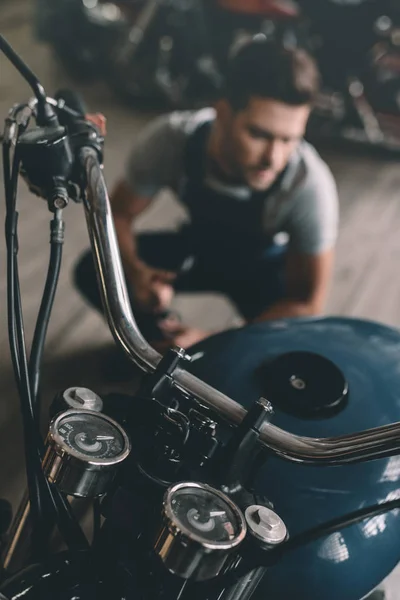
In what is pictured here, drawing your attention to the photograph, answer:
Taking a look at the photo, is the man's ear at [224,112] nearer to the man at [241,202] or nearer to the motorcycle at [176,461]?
the man at [241,202]

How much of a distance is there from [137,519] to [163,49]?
129 inches

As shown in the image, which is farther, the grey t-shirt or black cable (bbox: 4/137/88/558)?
the grey t-shirt

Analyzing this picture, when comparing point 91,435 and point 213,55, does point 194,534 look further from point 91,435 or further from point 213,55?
point 213,55

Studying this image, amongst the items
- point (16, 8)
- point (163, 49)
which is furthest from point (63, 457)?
point (16, 8)

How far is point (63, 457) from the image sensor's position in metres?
0.45

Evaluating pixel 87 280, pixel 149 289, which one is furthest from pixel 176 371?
pixel 87 280

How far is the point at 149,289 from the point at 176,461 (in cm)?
98

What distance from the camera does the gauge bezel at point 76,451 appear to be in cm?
45

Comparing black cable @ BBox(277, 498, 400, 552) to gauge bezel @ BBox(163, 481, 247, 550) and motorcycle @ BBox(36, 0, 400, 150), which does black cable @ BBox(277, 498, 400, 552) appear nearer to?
gauge bezel @ BBox(163, 481, 247, 550)

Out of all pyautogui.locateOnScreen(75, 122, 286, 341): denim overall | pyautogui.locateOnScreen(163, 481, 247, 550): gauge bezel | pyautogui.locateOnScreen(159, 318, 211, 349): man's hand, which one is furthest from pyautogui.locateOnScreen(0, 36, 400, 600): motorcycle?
pyautogui.locateOnScreen(75, 122, 286, 341): denim overall

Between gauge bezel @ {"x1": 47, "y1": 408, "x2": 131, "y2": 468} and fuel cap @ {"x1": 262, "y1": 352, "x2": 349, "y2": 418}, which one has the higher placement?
gauge bezel @ {"x1": 47, "y1": 408, "x2": 131, "y2": 468}

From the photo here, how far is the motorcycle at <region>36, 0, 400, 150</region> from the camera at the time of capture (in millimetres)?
3301

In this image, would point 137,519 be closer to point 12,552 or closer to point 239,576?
point 239,576

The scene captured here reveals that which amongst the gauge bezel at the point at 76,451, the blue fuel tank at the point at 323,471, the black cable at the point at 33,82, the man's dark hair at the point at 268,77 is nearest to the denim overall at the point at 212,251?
the man's dark hair at the point at 268,77
